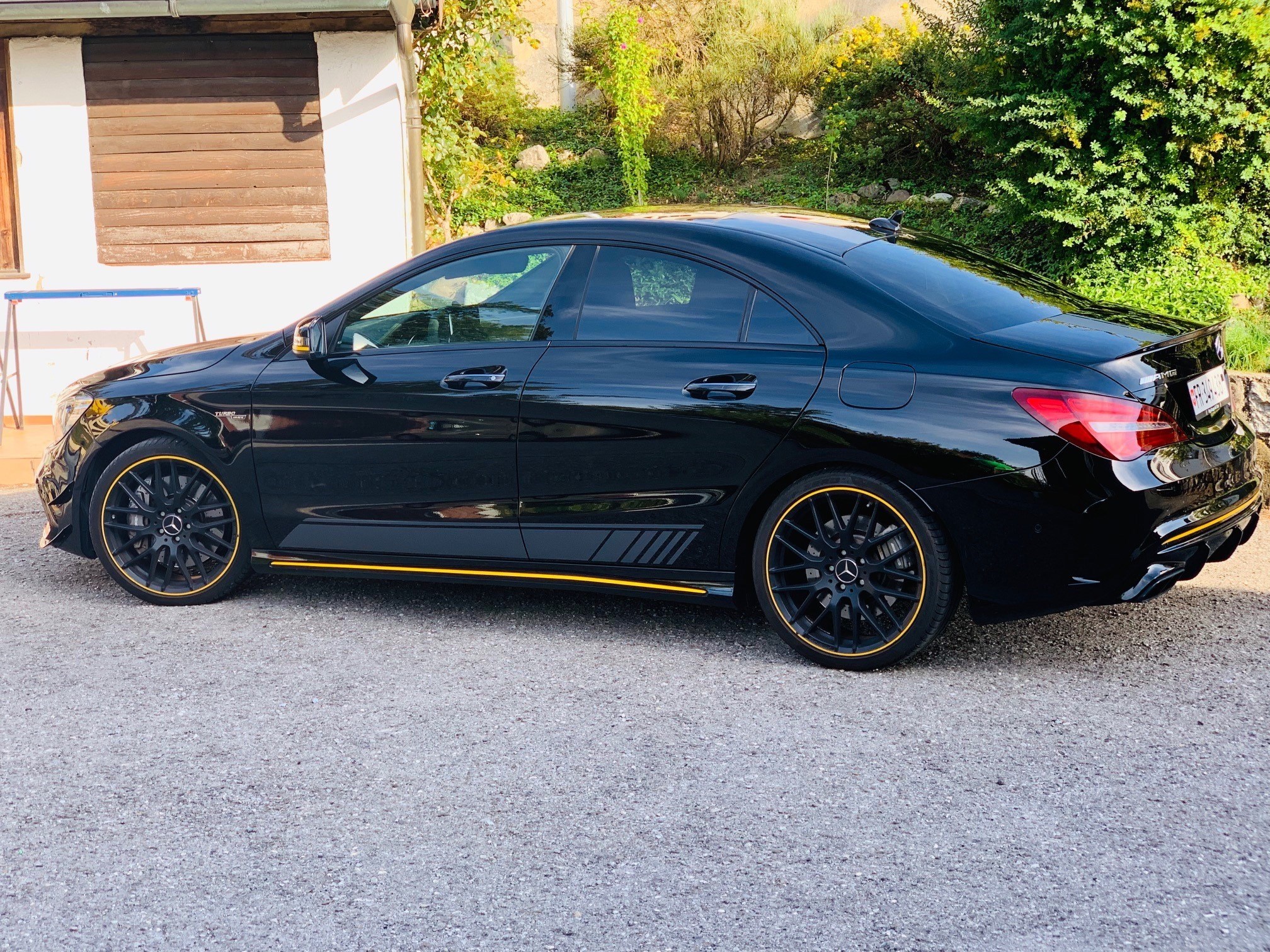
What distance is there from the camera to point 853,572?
464 centimetres

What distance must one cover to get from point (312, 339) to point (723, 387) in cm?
180

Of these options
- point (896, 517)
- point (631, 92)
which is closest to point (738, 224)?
point (896, 517)

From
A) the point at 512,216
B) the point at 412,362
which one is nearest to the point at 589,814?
the point at 412,362

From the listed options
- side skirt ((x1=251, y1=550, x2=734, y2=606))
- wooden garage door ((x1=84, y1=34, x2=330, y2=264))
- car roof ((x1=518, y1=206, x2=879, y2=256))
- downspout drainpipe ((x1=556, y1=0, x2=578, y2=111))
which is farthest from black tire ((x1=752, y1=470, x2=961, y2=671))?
downspout drainpipe ((x1=556, y1=0, x2=578, y2=111))

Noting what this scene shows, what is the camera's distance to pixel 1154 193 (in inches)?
389

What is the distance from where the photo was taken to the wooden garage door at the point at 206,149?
34.3 ft

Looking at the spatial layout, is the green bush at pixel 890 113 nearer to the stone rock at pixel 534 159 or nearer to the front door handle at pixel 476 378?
the stone rock at pixel 534 159

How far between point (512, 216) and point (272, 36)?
5388 millimetres

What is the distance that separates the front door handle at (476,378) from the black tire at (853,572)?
1192 millimetres

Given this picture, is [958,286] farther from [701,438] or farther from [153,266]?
[153,266]

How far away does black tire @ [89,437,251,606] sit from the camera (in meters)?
5.68

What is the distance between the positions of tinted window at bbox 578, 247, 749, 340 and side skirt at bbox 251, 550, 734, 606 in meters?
0.89

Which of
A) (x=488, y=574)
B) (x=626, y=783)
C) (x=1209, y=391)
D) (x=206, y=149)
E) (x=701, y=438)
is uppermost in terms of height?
(x=206, y=149)

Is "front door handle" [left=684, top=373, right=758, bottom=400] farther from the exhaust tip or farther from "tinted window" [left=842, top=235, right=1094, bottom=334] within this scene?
the exhaust tip
